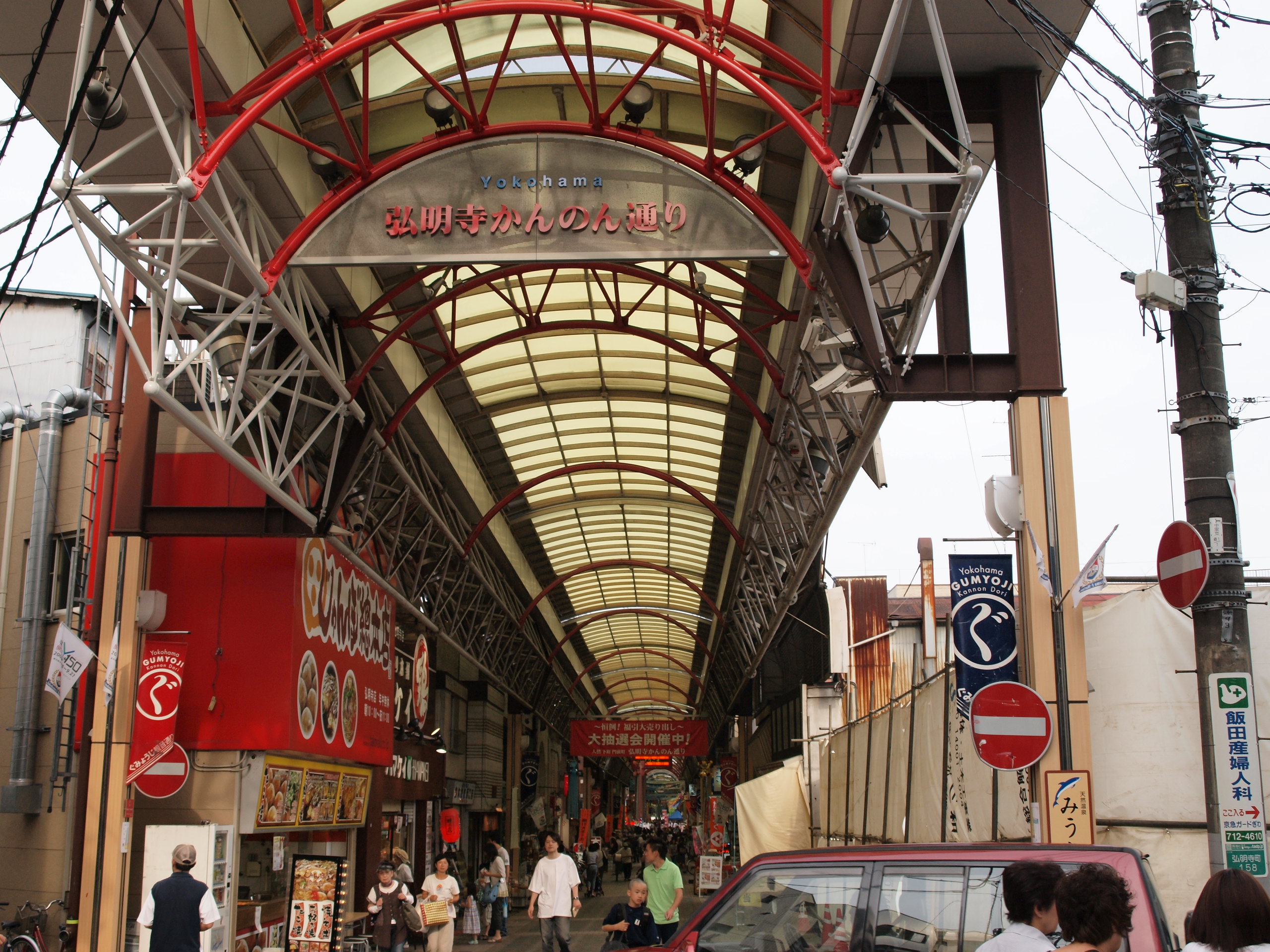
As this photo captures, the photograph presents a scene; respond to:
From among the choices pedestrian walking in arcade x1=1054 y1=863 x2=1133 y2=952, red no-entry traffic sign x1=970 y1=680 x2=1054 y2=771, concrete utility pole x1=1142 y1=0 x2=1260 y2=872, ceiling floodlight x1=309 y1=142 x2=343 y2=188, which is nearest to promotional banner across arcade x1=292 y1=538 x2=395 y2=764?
ceiling floodlight x1=309 y1=142 x2=343 y2=188

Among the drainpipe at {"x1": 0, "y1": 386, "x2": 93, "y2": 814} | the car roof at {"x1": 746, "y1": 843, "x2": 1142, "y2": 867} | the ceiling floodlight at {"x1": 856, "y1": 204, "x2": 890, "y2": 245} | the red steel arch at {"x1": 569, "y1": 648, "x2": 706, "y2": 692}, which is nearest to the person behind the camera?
the car roof at {"x1": 746, "y1": 843, "x2": 1142, "y2": 867}

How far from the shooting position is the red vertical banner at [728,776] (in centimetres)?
3822

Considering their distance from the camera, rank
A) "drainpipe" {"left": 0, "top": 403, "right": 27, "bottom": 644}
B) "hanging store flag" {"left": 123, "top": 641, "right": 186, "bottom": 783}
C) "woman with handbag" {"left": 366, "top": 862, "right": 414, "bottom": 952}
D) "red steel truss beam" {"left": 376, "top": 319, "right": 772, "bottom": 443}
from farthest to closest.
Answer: "drainpipe" {"left": 0, "top": 403, "right": 27, "bottom": 644}
"red steel truss beam" {"left": 376, "top": 319, "right": 772, "bottom": 443}
"woman with handbag" {"left": 366, "top": 862, "right": 414, "bottom": 952}
"hanging store flag" {"left": 123, "top": 641, "right": 186, "bottom": 783}

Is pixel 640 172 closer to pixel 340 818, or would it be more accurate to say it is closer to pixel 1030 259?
pixel 1030 259

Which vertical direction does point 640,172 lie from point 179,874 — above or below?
above

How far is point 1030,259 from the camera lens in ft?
→ 31.7

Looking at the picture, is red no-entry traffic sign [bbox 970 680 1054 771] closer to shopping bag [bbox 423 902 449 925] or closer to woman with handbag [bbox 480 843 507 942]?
shopping bag [bbox 423 902 449 925]

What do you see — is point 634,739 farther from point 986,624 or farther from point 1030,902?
point 1030,902

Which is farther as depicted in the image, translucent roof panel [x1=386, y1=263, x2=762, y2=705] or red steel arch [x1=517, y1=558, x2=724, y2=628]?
red steel arch [x1=517, y1=558, x2=724, y2=628]

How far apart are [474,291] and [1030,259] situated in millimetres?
7564

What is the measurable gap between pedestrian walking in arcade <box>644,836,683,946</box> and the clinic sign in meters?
5.06

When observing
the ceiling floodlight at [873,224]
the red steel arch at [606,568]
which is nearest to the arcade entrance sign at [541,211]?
the ceiling floodlight at [873,224]

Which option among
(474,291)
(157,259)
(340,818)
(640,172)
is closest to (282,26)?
(157,259)

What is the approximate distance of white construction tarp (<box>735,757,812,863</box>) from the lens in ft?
64.7
